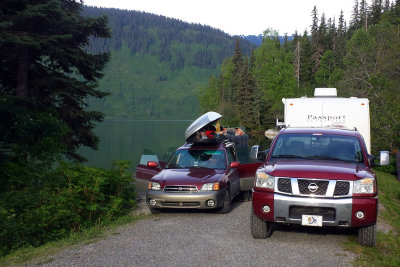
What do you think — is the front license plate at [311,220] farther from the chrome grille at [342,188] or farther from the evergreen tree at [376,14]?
the evergreen tree at [376,14]

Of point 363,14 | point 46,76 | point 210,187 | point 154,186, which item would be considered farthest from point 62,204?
point 363,14

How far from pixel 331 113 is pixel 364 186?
7461 mm

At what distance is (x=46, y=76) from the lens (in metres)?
17.2

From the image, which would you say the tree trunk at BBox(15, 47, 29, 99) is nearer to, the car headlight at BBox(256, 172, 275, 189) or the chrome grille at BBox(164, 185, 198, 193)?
the chrome grille at BBox(164, 185, 198, 193)

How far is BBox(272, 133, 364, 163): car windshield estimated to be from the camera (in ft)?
26.9

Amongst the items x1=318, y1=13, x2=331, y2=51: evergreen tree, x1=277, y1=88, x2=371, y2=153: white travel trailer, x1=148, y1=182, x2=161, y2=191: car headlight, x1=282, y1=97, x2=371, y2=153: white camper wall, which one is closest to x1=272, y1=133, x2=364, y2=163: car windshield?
x1=148, y1=182, x2=161, y2=191: car headlight

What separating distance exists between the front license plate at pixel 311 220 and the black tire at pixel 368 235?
2.69 ft

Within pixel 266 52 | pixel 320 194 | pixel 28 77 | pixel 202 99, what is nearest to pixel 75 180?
pixel 320 194

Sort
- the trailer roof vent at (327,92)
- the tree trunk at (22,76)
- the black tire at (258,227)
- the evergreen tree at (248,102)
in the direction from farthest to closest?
the evergreen tree at (248,102) < the tree trunk at (22,76) < the trailer roof vent at (327,92) < the black tire at (258,227)

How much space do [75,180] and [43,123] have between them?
476cm

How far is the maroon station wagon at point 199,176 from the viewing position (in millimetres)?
9945

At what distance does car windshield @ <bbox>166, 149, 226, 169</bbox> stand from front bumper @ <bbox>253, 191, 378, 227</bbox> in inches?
159

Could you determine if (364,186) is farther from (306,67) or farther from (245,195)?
(306,67)

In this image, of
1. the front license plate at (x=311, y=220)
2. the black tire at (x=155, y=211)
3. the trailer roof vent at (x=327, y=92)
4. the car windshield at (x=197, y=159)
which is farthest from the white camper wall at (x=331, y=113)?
the front license plate at (x=311, y=220)
